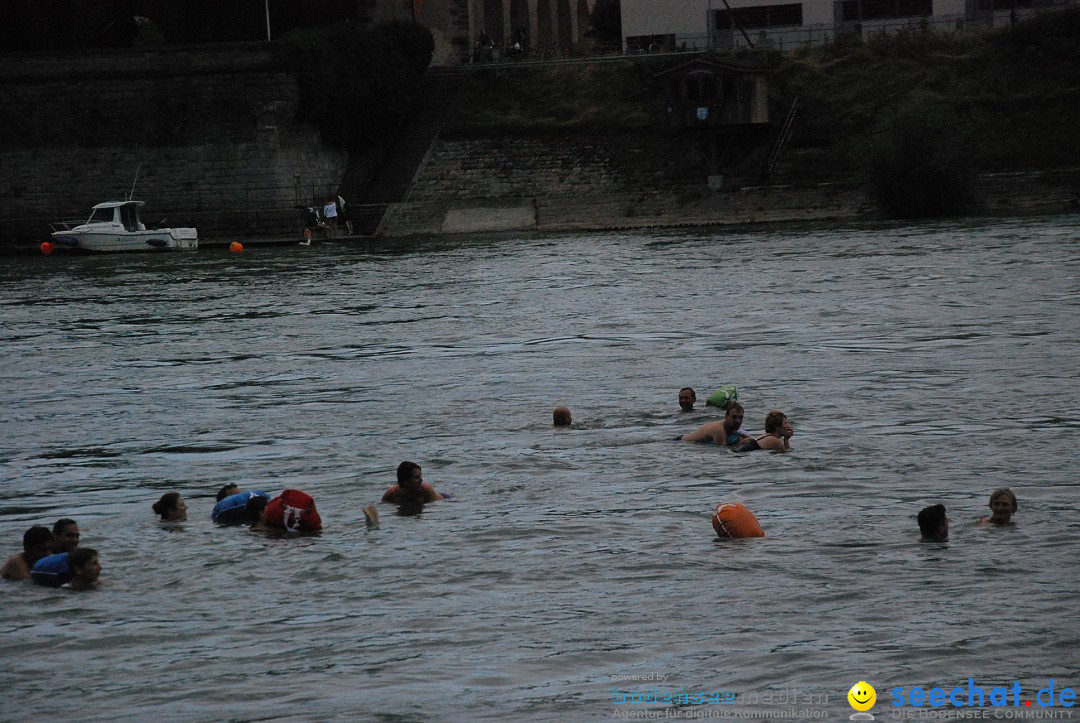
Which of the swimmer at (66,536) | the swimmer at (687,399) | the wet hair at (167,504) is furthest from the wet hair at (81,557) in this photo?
the swimmer at (687,399)

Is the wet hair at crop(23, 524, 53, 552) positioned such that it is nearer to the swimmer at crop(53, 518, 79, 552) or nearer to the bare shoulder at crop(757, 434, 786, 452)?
the swimmer at crop(53, 518, 79, 552)

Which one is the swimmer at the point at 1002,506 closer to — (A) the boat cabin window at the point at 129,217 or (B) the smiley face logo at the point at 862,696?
(B) the smiley face logo at the point at 862,696

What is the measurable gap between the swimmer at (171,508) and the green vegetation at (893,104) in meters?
34.6

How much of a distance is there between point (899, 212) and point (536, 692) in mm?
38474

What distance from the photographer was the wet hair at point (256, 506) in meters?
12.9

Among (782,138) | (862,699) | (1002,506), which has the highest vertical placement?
(782,138)

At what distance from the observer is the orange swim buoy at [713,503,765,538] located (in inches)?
475

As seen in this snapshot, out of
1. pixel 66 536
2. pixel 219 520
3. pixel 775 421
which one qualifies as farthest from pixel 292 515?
pixel 775 421

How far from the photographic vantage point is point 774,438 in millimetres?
15461

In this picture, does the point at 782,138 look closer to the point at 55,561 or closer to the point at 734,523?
the point at 734,523

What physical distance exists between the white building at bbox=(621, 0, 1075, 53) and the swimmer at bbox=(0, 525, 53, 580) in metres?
46.8

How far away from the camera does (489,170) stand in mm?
51719

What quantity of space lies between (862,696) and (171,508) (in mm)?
6643

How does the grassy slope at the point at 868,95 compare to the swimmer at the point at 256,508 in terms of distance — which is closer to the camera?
the swimmer at the point at 256,508
